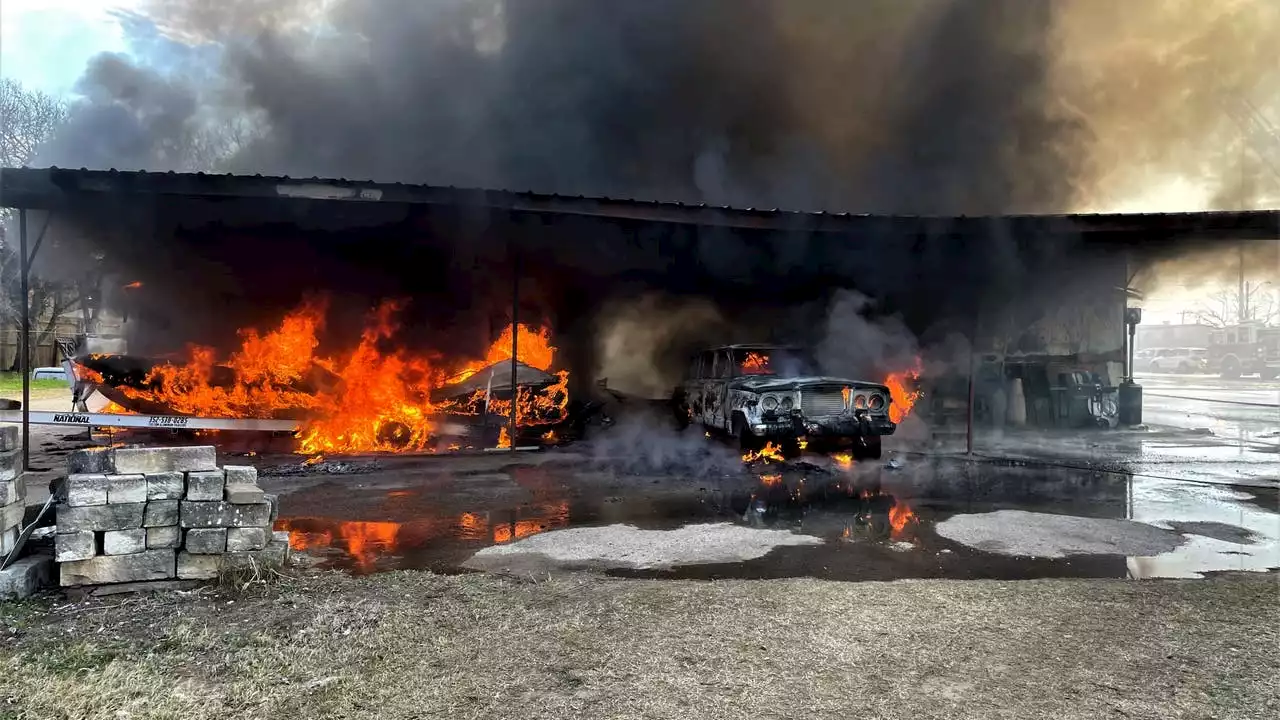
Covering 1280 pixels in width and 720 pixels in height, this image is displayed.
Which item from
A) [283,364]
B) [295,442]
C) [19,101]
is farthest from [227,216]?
[19,101]

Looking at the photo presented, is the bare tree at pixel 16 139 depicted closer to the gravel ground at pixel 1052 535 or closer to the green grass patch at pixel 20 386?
the green grass patch at pixel 20 386

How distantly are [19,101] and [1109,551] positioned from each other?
31.2 metres

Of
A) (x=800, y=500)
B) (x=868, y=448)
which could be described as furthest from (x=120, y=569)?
(x=868, y=448)

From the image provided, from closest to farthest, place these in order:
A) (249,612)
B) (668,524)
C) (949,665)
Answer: (949,665), (249,612), (668,524)

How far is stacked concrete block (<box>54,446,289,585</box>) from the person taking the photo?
4.16 m

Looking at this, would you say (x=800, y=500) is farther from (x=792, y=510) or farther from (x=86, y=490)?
(x=86, y=490)

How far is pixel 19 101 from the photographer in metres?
22.6

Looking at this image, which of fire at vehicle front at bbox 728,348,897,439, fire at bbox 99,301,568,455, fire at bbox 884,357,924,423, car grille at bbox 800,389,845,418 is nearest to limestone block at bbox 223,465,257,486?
fire at vehicle front at bbox 728,348,897,439

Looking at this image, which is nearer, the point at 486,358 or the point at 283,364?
the point at 283,364

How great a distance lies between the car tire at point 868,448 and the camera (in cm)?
984

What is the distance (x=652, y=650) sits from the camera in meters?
3.36

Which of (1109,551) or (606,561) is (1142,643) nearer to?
(1109,551)

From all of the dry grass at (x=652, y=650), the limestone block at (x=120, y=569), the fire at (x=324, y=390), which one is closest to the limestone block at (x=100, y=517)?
the limestone block at (x=120, y=569)

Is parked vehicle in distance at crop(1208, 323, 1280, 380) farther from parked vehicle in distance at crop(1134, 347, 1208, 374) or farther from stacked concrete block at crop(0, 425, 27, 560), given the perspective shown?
stacked concrete block at crop(0, 425, 27, 560)
